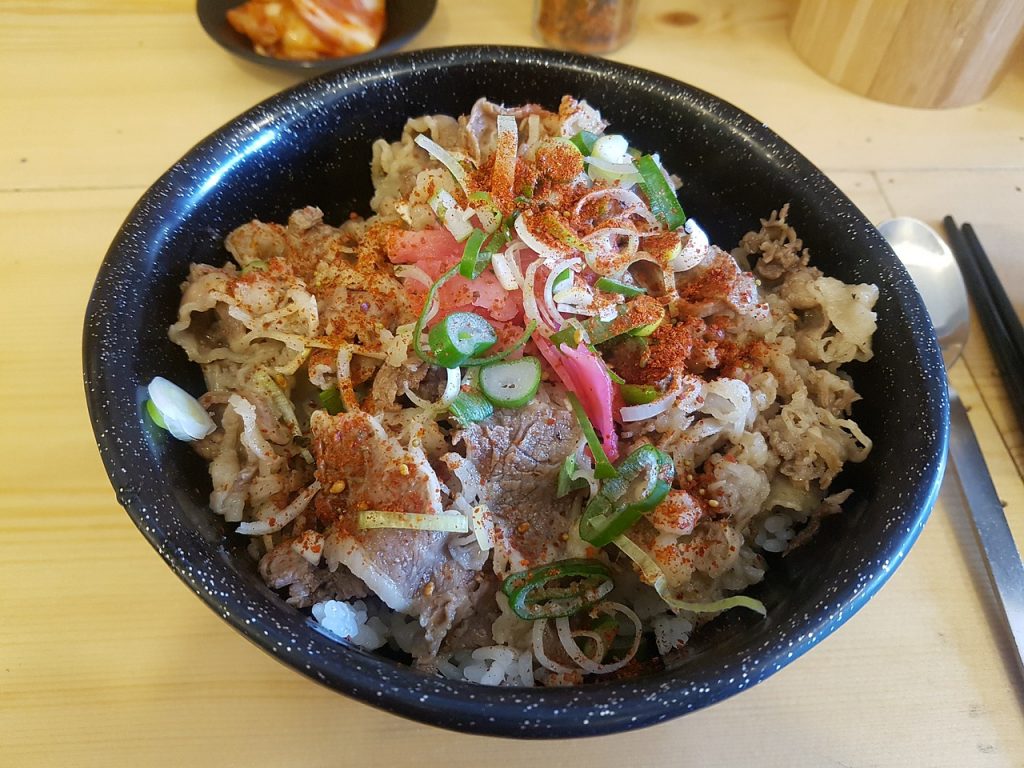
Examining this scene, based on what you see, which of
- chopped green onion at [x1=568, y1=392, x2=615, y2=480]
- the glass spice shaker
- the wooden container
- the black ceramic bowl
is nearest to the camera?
the black ceramic bowl

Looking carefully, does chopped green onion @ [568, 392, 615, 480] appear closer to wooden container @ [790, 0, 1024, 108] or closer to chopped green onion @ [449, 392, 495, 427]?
chopped green onion @ [449, 392, 495, 427]

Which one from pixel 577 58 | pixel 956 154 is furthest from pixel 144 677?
pixel 956 154

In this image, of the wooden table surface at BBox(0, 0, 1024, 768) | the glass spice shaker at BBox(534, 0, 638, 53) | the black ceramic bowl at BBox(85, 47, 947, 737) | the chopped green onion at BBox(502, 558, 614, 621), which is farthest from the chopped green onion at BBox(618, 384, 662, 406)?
the glass spice shaker at BBox(534, 0, 638, 53)

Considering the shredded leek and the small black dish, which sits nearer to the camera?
the shredded leek

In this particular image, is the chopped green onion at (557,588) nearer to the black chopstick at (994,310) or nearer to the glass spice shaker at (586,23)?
the black chopstick at (994,310)

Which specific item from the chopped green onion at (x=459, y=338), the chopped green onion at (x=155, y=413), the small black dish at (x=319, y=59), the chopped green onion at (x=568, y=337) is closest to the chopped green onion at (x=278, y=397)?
the chopped green onion at (x=155, y=413)

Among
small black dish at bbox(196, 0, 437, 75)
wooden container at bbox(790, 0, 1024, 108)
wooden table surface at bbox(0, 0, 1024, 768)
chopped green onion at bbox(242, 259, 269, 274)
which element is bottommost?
wooden table surface at bbox(0, 0, 1024, 768)
